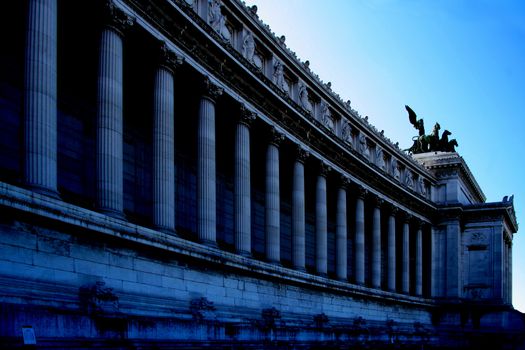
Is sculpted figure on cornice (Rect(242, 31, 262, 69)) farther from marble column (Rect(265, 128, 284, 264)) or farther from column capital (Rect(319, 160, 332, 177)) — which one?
column capital (Rect(319, 160, 332, 177))

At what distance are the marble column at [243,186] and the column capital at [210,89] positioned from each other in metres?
2.99

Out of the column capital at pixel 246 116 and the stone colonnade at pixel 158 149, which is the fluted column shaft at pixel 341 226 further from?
the column capital at pixel 246 116

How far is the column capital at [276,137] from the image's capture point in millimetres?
40562

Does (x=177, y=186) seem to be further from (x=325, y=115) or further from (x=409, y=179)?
(x=409, y=179)

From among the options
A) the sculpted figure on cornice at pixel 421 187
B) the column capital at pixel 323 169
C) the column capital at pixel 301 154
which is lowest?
the sculpted figure on cornice at pixel 421 187

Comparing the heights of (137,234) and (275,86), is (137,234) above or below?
below

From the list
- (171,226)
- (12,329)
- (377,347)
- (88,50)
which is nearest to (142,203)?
(171,226)

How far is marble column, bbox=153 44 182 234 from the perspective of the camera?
95.3 feet

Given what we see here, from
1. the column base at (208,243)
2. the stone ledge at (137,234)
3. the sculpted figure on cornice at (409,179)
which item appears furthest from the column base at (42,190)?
the sculpted figure on cornice at (409,179)

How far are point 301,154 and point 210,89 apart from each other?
12.3 m

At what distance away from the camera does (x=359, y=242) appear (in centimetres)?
5388

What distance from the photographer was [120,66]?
2714 centimetres

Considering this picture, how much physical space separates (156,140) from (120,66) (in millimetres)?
3967

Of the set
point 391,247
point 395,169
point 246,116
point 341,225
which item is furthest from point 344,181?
point 246,116
